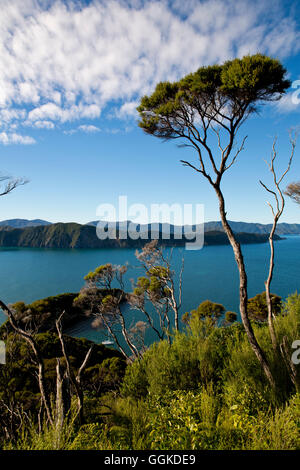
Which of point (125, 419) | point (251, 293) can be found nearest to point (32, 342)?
point (125, 419)

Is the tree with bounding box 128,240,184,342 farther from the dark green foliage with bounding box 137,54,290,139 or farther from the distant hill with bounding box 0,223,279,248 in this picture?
the distant hill with bounding box 0,223,279,248

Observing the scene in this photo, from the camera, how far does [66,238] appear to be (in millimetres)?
166125

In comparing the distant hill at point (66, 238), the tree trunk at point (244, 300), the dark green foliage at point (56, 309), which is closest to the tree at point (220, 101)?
the tree trunk at point (244, 300)

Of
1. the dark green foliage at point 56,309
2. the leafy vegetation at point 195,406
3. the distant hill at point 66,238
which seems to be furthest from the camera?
the distant hill at point 66,238

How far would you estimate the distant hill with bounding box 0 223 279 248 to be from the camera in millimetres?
160625

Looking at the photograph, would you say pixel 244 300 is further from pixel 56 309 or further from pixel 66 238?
pixel 66 238

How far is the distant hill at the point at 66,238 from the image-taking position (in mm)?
160625

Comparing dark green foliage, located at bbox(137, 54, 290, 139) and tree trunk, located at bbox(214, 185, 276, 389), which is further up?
dark green foliage, located at bbox(137, 54, 290, 139)

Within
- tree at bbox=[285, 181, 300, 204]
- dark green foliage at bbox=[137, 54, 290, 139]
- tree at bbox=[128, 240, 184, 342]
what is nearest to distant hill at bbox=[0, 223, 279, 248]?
tree at bbox=[128, 240, 184, 342]

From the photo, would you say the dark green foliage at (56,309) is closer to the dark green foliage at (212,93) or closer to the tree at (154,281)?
the tree at (154,281)

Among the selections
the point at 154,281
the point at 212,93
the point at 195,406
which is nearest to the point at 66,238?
the point at 154,281

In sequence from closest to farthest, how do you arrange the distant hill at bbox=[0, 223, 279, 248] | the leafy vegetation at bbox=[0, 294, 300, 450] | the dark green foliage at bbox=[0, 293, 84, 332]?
1. the leafy vegetation at bbox=[0, 294, 300, 450]
2. the dark green foliage at bbox=[0, 293, 84, 332]
3. the distant hill at bbox=[0, 223, 279, 248]
